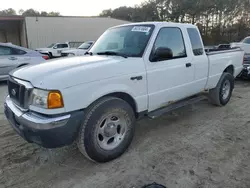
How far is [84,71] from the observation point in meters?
2.58

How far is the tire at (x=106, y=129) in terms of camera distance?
2.63 meters

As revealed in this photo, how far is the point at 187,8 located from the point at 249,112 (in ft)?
84.8

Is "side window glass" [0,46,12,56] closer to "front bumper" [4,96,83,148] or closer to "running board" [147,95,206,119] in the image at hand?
"front bumper" [4,96,83,148]

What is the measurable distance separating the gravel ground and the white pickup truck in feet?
1.02

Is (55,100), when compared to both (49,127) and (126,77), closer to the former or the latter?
(49,127)

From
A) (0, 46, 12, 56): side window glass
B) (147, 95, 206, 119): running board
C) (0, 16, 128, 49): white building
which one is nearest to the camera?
(147, 95, 206, 119): running board

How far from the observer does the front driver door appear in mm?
3289

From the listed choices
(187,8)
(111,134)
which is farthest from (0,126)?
(187,8)

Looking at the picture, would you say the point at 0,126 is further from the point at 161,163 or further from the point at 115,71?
the point at 161,163

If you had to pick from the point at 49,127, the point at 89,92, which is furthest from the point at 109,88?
the point at 49,127

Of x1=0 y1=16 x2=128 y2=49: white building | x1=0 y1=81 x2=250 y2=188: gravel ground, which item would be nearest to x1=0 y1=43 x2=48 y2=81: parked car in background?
x1=0 y1=81 x2=250 y2=188: gravel ground

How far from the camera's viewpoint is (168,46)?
362 cm

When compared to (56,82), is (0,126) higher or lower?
Result: lower

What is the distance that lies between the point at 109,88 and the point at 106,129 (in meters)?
0.59
